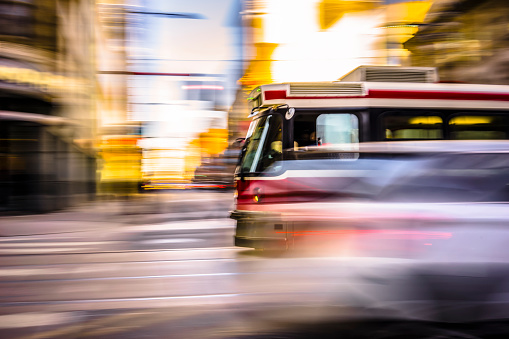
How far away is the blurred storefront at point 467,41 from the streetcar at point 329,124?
9990 mm

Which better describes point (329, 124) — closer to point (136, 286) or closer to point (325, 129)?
point (325, 129)

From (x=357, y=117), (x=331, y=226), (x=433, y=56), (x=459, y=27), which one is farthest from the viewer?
(x=433, y=56)

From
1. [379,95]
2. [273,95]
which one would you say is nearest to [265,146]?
[273,95]

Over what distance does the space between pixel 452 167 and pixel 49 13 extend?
58.2ft

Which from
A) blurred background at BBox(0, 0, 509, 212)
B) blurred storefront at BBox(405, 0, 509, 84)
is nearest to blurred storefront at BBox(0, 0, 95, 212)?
blurred background at BBox(0, 0, 509, 212)

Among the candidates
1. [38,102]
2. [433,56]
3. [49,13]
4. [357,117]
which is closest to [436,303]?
[357,117]

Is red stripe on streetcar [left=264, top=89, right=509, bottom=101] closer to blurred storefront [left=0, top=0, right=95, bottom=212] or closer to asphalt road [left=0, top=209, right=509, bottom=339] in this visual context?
asphalt road [left=0, top=209, right=509, bottom=339]

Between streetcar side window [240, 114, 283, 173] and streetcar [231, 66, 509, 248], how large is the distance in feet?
0.05

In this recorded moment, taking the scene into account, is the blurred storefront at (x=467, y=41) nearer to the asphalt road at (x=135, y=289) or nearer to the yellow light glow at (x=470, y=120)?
the yellow light glow at (x=470, y=120)

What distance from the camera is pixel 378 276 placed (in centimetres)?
304

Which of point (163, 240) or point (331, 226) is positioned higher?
point (331, 226)

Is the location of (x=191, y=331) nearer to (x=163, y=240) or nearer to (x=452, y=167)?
(x=452, y=167)

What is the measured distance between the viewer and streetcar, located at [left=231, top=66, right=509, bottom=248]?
727 cm

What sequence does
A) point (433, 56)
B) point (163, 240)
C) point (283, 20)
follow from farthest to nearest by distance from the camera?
point (283, 20) → point (433, 56) → point (163, 240)
